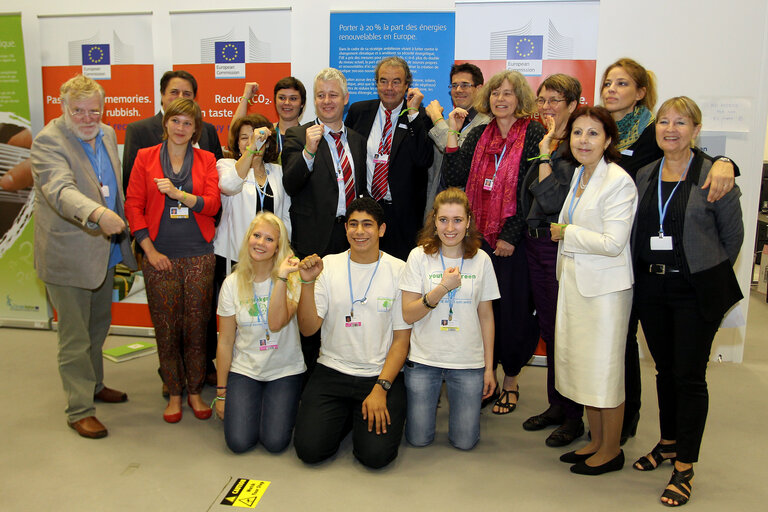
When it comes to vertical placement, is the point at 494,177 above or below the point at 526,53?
below

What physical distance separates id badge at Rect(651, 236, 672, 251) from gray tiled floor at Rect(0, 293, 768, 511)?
113 centimetres

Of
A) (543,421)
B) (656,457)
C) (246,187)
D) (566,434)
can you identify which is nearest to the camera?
(656,457)

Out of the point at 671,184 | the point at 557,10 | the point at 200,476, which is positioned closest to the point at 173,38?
the point at 557,10

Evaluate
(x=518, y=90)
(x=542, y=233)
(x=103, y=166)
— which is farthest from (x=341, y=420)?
(x=518, y=90)

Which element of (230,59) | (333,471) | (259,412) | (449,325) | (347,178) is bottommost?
(333,471)

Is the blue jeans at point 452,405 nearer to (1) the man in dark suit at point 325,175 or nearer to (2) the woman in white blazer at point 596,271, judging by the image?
(2) the woman in white blazer at point 596,271

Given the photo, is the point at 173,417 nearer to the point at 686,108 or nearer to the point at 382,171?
the point at 382,171

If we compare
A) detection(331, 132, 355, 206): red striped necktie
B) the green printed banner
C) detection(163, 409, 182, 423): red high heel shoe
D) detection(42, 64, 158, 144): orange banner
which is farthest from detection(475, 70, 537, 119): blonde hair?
the green printed banner

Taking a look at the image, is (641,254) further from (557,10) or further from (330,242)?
(557,10)

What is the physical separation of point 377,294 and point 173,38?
314cm

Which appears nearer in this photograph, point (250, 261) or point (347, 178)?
point (250, 261)

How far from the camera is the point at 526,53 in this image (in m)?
4.27

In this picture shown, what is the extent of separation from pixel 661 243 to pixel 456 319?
104 cm

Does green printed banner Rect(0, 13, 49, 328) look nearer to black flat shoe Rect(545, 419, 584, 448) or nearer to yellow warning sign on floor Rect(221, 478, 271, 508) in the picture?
yellow warning sign on floor Rect(221, 478, 271, 508)
